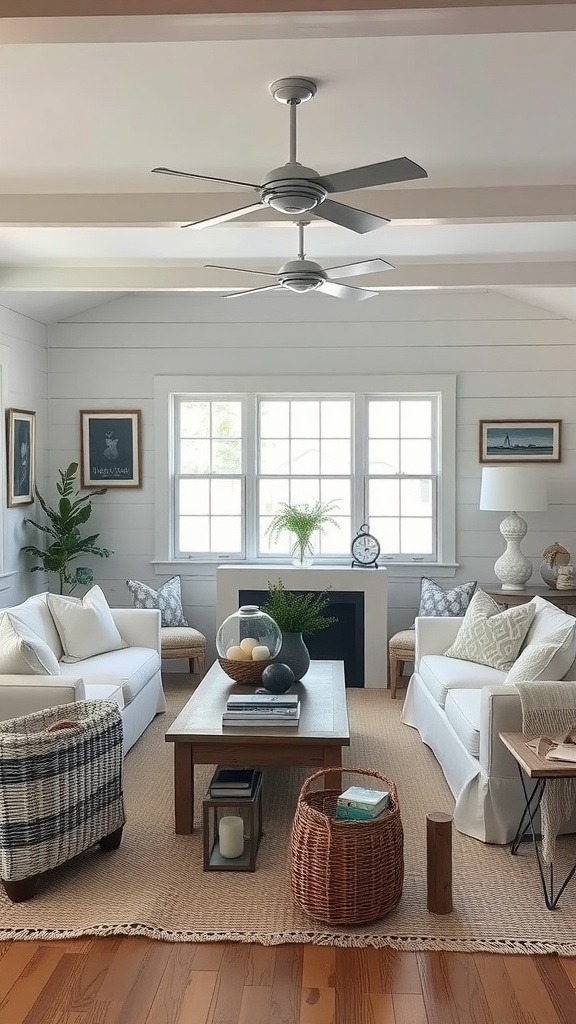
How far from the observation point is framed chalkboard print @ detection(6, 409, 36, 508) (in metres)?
6.48

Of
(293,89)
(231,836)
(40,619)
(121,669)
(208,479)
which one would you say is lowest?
(231,836)

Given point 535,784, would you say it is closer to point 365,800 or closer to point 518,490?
point 365,800

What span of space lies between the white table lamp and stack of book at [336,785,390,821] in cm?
356

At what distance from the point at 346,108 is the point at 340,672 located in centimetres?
296

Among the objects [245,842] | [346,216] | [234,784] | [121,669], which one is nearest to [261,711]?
[234,784]

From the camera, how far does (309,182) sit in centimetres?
306

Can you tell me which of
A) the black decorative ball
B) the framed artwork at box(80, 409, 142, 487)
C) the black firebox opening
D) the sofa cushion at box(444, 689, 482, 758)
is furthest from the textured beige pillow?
the framed artwork at box(80, 409, 142, 487)

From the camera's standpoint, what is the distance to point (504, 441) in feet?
23.3

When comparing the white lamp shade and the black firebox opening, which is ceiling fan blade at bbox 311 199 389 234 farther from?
the black firebox opening

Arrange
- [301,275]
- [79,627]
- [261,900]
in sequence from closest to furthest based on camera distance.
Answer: [261,900], [301,275], [79,627]

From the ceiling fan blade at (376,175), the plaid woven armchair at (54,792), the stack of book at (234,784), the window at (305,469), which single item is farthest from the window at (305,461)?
the ceiling fan blade at (376,175)

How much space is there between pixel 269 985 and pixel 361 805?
71 cm

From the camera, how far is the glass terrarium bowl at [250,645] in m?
4.59

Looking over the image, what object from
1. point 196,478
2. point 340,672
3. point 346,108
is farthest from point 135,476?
point 346,108
